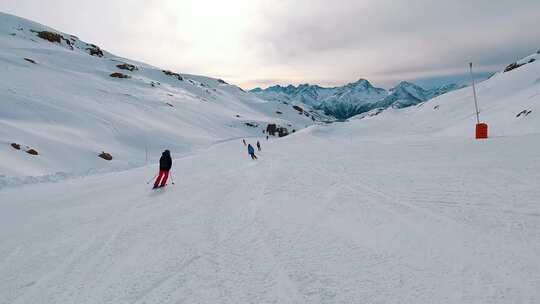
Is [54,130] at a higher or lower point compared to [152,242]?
higher

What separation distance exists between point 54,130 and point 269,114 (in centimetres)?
14040

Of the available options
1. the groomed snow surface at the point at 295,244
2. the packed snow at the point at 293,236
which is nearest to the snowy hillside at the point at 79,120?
the packed snow at the point at 293,236

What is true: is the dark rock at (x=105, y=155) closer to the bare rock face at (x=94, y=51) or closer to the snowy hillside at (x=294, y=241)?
the snowy hillside at (x=294, y=241)

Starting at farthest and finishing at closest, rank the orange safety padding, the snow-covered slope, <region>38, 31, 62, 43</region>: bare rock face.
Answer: <region>38, 31, 62, 43</region>: bare rock face
the snow-covered slope
the orange safety padding

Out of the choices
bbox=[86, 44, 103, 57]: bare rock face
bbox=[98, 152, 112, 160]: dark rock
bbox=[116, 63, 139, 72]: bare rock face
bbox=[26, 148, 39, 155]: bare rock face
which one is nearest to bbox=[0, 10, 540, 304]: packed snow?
bbox=[26, 148, 39, 155]: bare rock face

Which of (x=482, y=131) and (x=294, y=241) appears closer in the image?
(x=294, y=241)

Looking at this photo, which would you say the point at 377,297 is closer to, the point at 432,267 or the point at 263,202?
the point at 432,267

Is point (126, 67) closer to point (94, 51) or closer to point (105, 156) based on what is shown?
point (94, 51)

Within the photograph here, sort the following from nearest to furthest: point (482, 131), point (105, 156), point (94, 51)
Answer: point (482, 131) < point (105, 156) < point (94, 51)

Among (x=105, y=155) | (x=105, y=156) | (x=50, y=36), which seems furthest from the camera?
(x=50, y=36)

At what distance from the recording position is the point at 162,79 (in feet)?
464

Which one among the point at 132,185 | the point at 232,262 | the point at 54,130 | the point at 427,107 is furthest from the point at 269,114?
the point at 232,262

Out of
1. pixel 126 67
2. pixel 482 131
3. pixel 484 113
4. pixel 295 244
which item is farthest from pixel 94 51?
pixel 295 244

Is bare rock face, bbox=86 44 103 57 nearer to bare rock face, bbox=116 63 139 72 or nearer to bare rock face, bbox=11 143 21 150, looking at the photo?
bare rock face, bbox=116 63 139 72
